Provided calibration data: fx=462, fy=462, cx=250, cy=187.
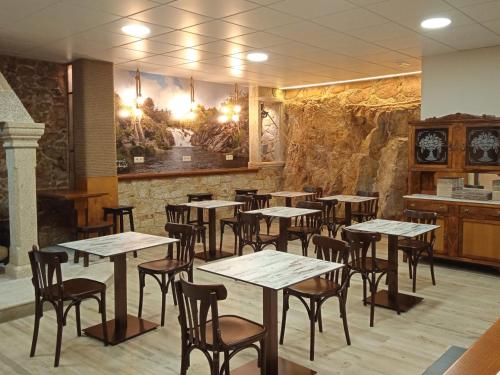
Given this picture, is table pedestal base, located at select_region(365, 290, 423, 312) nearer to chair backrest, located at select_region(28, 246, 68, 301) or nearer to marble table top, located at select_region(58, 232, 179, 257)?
marble table top, located at select_region(58, 232, 179, 257)

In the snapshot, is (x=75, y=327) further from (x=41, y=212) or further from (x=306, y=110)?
(x=306, y=110)

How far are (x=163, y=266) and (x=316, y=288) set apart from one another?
4.34 feet

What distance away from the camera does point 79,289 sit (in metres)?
3.30

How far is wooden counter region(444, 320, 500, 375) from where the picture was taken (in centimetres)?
150

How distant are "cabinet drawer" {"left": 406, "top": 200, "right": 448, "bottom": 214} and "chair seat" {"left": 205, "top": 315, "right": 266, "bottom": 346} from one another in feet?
11.7

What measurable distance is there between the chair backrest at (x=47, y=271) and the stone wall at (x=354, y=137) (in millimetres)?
5469

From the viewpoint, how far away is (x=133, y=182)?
7000mm

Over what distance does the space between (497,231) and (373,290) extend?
214cm

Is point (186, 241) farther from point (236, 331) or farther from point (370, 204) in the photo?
point (370, 204)

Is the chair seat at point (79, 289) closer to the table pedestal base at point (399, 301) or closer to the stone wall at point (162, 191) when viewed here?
the table pedestal base at point (399, 301)

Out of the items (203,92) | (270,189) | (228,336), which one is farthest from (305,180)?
(228,336)

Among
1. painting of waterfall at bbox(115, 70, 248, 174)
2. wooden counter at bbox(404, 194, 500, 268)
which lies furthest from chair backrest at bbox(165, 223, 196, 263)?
painting of waterfall at bbox(115, 70, 248, 174)

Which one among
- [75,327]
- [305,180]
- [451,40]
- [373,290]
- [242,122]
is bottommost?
[75,327]

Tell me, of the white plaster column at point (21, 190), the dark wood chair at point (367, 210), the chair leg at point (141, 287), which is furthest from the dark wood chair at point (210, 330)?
the dark wood chair at point (367, 210)
